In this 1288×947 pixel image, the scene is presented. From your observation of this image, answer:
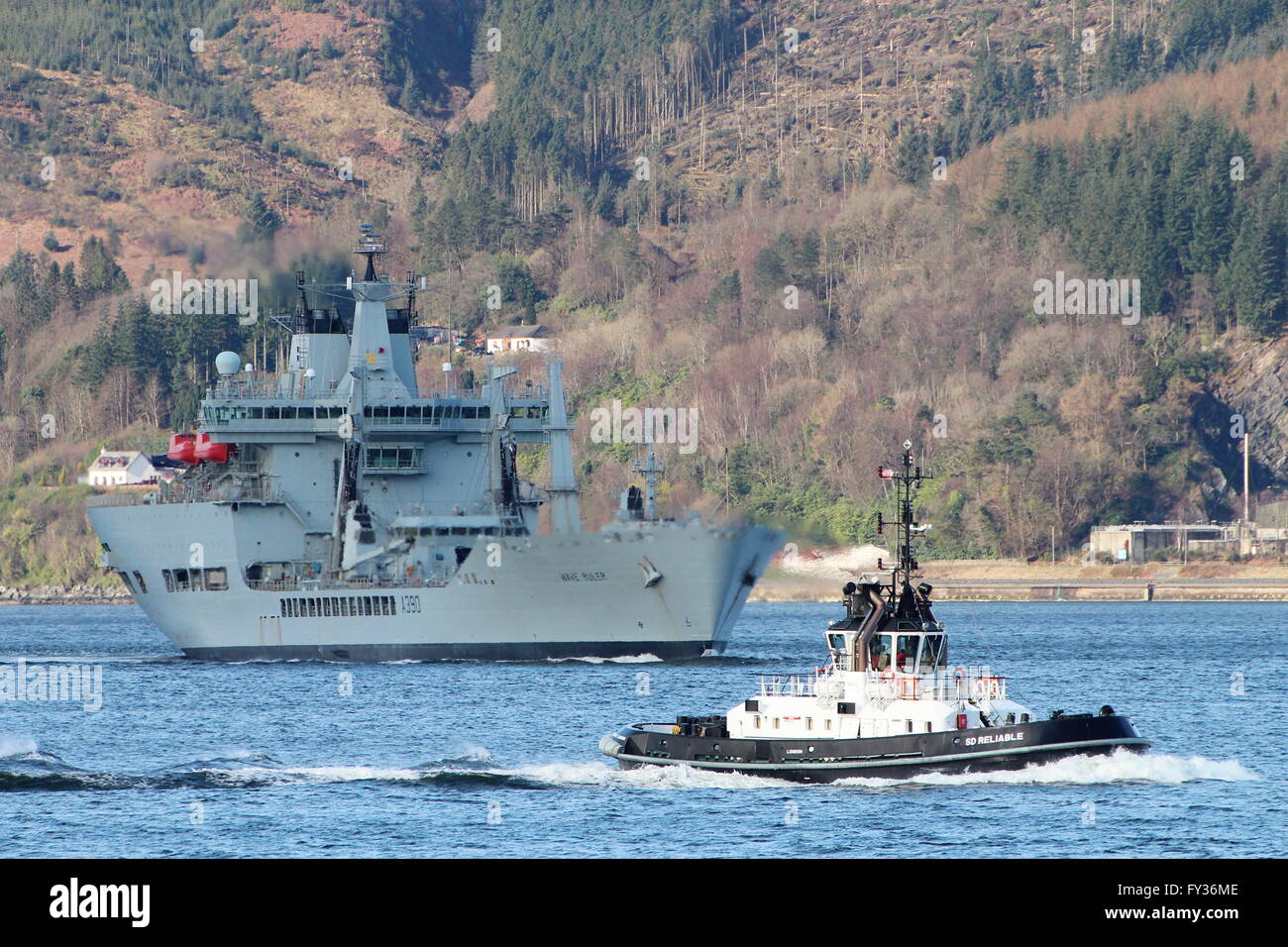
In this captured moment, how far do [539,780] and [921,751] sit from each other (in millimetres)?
9524

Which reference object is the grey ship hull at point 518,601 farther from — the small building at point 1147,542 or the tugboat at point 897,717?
the small building at point 1147,542

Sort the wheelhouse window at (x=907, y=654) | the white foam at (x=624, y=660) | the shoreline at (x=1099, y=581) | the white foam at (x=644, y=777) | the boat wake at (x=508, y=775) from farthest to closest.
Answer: the shoreline at (x=1099, y=581), the white foam at (x=624, y=660), the white foam at (x=644, y=777), the boat wake at (x=508, y=775), the wheelhouse window at (x=907, y=654)

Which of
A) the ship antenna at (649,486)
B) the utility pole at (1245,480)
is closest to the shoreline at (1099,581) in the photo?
the utility pole at (1245,480)

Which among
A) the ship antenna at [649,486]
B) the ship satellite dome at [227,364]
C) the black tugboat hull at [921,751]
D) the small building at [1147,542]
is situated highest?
the ship satellite dome at [227,364]

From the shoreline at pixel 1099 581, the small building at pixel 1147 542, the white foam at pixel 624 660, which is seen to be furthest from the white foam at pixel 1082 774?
the small building at pixel 1147 542

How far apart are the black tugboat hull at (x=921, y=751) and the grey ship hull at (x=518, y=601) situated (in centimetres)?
3647

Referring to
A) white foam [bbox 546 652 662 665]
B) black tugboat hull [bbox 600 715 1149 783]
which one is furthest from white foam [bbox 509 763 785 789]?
white foam [bbox 546 652 662 665]

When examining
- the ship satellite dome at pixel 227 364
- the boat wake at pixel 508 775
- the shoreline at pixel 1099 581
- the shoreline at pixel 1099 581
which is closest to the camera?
the boat wake at pixel 508 775

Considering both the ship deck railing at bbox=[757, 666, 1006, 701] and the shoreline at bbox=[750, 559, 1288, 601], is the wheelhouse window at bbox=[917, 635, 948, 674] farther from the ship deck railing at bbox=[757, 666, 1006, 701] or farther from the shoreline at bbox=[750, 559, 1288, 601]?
the shoreline at bbox=[750, 559, 1288, 601]

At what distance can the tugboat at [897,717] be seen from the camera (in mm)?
44688

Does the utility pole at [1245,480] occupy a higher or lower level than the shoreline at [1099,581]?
higher

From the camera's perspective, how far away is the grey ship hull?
273 ft

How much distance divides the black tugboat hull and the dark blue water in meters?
0.38

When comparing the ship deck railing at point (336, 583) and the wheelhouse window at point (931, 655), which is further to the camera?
the ship deck railing at point (336, 583)
